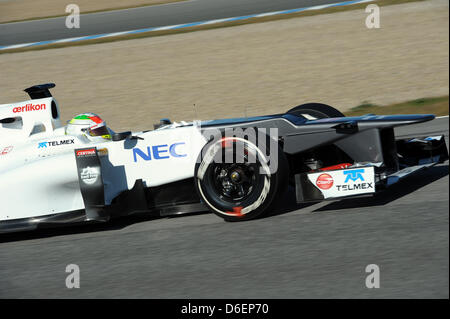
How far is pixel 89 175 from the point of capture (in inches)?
239

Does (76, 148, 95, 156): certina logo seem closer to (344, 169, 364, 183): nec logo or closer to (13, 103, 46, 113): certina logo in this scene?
(13, 103, 46, 113): certina logo

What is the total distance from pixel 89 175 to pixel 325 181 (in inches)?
82.5

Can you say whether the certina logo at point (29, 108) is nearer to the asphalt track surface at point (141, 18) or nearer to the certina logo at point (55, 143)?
the certina logo at point (55, 143)

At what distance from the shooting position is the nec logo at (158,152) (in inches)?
240

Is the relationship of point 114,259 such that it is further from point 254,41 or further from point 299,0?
point 299,0

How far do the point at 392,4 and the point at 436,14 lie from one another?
1.96 meters

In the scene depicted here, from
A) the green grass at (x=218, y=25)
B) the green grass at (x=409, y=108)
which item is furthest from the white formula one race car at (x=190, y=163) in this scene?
the green grass at (x=218, y=25)

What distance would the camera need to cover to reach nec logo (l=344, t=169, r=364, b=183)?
5.42 metres

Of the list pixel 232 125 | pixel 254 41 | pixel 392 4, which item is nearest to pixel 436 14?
pixel 392 4

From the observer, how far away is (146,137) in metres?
6.20

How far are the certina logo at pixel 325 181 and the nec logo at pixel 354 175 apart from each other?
0.13 m
